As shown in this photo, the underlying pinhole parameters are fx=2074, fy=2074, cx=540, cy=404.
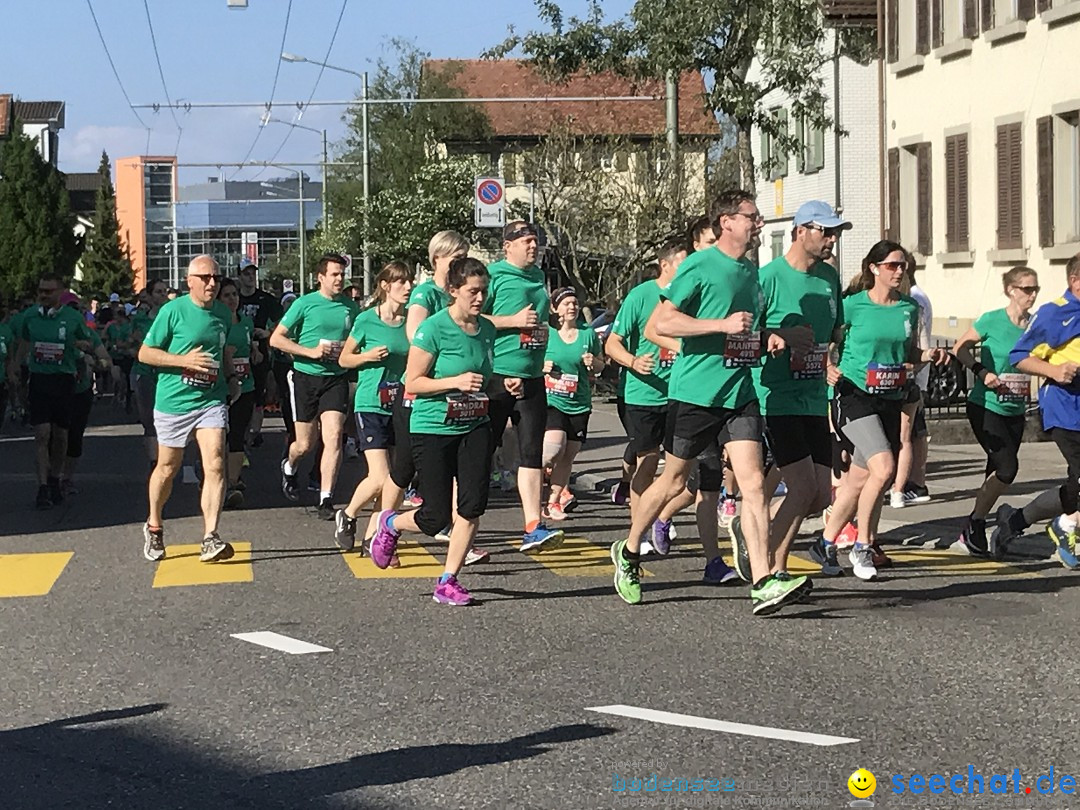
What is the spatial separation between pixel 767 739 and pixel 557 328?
893 centimetres

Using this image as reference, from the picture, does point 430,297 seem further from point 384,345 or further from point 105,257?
point 105,257

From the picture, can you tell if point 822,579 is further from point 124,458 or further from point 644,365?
point 124,458

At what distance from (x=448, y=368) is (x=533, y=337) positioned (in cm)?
200

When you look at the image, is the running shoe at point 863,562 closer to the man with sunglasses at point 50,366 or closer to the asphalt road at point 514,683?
the asphalt road at point 514,683

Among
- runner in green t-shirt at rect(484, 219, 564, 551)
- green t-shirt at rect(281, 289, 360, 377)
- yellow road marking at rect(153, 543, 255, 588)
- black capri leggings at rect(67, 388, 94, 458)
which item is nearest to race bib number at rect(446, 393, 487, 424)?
runner in green t-shirt at rect(484, 219, 564, 551)

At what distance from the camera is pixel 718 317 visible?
10094mm

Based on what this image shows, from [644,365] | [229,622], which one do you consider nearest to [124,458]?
[644,365]

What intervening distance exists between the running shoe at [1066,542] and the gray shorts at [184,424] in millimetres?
5034

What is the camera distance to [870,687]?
8.05m

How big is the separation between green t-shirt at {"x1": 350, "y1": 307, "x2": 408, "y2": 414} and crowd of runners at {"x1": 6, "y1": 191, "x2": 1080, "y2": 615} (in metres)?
0.02

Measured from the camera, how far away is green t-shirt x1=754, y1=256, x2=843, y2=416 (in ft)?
34.6

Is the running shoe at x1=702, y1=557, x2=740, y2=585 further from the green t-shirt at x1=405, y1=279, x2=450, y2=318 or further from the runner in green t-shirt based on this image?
the green t-shirt at x1=405, y1=279, x2=450, y2=318

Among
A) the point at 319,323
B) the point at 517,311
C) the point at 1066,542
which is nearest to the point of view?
the point at 1066,542

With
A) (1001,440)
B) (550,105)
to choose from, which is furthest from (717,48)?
(550,105)
